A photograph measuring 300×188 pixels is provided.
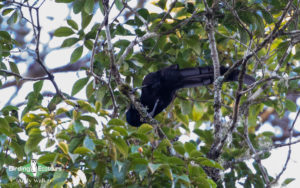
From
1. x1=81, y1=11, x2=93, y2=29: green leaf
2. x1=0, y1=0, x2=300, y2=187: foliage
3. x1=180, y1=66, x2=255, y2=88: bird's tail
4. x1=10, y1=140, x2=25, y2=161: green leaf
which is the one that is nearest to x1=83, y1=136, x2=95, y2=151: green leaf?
x1=0, y1=0, x2=300, y2=187: foliage

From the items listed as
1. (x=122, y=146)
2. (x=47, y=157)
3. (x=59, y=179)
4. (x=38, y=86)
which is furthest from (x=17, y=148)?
(x=122, y=146)

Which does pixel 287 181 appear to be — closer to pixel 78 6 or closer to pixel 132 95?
pixel 132 95

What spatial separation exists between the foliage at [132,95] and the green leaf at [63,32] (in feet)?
0.03

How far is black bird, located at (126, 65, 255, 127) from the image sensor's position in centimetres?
450

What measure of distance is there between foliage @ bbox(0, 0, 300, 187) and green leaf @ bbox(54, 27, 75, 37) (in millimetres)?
10

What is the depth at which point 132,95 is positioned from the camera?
12.8 feet

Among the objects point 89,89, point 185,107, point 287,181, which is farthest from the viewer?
point 185,107

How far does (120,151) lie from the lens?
2.47 meters

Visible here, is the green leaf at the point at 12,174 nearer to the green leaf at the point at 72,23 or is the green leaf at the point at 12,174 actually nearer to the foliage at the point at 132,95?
the foliage at the point at 132,95

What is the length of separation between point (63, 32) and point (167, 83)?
5.27ft

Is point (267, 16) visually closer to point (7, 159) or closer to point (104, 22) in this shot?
point (104, 22)

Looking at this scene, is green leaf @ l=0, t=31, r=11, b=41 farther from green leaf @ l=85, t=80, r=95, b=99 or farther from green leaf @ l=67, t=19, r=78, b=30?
green leaf @ l=85, t=80, r=95, b=99

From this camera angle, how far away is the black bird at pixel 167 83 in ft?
14.8

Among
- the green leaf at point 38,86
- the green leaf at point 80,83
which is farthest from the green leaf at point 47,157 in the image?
the green leaf at point 80,83
